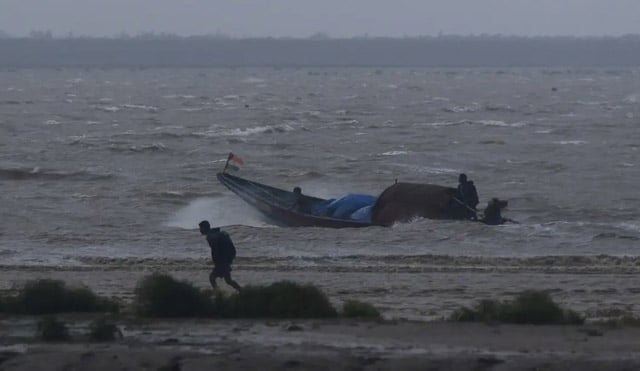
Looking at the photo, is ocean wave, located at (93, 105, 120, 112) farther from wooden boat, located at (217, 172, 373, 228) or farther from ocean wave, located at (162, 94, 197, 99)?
wooden boat, located at (217, 172, 373, 228)

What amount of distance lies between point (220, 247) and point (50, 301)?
248 cm

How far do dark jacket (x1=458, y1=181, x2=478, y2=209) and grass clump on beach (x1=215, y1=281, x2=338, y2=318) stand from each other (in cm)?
1154

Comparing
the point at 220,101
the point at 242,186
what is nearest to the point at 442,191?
the point at 242,186

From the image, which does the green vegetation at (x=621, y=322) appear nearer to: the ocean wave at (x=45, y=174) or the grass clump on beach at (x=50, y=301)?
the grass clump on beach at (x=50, y=301)

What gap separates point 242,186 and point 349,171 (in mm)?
11265

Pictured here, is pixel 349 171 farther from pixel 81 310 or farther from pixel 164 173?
pixel 81 310

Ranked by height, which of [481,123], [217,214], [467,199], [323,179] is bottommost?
[481,123]

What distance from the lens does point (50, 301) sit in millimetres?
14203

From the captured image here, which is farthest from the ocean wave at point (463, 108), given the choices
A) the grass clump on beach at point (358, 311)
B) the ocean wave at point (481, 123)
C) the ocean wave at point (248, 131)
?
the grass clump on beach at point (358, 311)

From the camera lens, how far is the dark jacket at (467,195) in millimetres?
25425

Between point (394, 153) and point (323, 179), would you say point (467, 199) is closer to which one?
point (323, 179)

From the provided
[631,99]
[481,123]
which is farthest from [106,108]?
[631,99]

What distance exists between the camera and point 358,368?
11.4 m

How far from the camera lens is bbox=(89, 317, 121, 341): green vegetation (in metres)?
12.4
